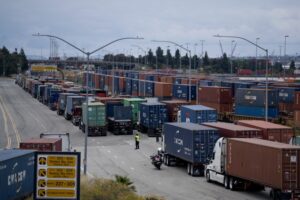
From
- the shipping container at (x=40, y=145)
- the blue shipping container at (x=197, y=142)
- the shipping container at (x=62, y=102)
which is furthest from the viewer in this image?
the shipping container at (x=62, y=102)

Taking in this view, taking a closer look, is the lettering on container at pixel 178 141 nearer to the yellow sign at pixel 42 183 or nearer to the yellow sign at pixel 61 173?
the yellow sign at pixel 61 173

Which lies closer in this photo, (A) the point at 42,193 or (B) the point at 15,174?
(A) the point at 42,193

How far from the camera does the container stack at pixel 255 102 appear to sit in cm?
6053

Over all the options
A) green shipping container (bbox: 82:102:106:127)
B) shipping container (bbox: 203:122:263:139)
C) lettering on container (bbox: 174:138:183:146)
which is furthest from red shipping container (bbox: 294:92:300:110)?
shipping container (bbox: 203:122:263:139)

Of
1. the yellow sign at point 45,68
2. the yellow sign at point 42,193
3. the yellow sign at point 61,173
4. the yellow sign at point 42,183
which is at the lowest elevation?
the yellow sign at point 42,193

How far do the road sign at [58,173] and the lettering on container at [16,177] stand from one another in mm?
3050

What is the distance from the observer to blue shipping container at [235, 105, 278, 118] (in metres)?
60.4

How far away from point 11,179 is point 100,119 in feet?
126

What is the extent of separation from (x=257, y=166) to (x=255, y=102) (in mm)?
32258

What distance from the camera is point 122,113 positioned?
62.0 metres

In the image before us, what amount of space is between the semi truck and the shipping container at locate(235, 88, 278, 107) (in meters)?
25.5

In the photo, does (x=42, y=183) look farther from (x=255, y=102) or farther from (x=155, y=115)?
(x=255, y=102)

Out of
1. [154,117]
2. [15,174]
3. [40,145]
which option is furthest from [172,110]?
[15,174]

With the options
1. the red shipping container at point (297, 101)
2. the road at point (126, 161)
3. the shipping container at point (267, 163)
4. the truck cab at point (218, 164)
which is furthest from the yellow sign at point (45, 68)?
the shipping container at point (267, 163)
